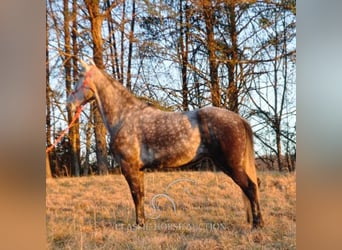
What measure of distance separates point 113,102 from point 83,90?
0.23 meters

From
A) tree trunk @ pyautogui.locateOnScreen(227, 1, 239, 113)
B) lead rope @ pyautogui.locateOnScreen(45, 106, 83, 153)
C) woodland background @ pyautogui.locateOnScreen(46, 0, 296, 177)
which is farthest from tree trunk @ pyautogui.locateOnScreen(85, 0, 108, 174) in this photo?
tree trunk @ pyautogui.locateOnScreen(227, 1, 239, 113)

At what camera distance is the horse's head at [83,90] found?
9.29 feet

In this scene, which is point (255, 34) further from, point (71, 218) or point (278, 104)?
A: point (71, 218)

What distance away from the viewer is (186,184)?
2768mm

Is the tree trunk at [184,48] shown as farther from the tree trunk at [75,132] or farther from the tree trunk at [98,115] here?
the tree trunk at [75,132]

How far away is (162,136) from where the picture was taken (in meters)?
2.80

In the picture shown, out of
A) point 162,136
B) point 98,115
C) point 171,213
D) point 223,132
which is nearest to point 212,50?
point 223,132

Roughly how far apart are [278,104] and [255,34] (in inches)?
19.6

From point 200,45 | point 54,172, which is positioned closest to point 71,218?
point 54,172

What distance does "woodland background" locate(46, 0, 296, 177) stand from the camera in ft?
8.98

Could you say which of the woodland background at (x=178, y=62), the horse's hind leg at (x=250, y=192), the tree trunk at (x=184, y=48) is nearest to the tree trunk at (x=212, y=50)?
the woodland background at (x=178, y=62)

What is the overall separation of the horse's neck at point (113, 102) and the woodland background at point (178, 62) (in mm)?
57

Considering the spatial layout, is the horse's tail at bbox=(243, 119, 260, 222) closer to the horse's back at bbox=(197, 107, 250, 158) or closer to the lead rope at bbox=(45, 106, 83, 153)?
the horse's back at bbox=(197, 107, 250, 158)
